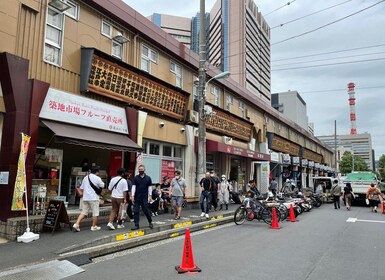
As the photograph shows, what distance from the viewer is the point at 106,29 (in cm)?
1278

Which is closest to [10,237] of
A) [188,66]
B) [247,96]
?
[188,66]

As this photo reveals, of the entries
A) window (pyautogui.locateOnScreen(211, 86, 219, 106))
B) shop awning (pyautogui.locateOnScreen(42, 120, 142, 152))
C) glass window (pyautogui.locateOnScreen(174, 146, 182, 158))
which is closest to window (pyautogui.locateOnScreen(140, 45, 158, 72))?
shop awning (pyautogui.locateOnScreen(42, 120, 142, 152))

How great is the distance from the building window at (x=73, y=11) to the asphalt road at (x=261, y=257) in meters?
7.96

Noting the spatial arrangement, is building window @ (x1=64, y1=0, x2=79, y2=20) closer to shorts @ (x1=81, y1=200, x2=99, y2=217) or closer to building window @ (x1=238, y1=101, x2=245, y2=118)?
shorts @ (x1=81, y1=200, x2=99, y2=217)

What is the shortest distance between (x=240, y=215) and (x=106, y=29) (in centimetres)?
873

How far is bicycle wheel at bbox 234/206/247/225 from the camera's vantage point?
12547mm

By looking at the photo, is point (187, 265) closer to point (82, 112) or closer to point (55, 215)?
point (55, 215)

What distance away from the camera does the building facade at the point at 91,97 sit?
9.12m

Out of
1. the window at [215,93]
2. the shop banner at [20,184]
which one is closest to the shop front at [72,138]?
the shop banner at [20,184]

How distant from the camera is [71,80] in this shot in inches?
439

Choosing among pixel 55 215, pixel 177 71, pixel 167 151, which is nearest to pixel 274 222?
pixel 167 151

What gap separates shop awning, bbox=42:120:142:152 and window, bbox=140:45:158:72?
11.8 feet

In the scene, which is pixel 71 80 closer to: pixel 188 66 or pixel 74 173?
pixel 74 173

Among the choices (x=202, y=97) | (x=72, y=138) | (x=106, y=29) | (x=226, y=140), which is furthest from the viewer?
(x=226, y=140)
